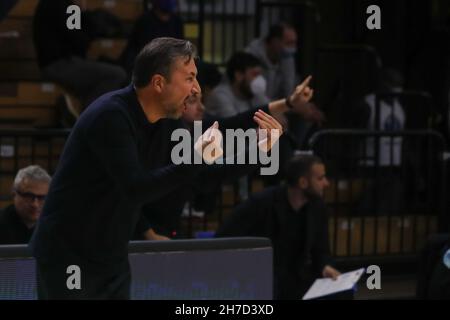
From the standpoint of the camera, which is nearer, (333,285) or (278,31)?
(333,285)

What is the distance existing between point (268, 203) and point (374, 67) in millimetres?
3967

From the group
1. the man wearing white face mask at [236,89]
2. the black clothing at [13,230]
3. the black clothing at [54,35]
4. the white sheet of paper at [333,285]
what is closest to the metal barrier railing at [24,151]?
the black clothing at [54,35]

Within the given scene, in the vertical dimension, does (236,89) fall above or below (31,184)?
above

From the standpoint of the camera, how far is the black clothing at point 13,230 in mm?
6523

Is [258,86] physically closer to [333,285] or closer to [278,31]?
[278,31]

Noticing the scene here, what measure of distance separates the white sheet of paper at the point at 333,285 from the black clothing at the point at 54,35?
3131 mm

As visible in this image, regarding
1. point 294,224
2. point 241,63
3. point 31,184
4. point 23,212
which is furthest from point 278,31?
point 23,212

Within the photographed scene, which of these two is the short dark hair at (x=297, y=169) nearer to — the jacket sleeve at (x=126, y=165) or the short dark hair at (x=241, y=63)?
the short dark hair at (x=241, y=63)

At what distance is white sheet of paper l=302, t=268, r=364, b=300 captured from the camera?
22.9 feet

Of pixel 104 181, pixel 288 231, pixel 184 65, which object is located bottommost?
pixel 288 231

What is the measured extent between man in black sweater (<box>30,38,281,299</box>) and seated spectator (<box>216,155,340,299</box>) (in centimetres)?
334

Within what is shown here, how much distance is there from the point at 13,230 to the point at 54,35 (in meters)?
2.98

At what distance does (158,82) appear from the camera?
178 inches
